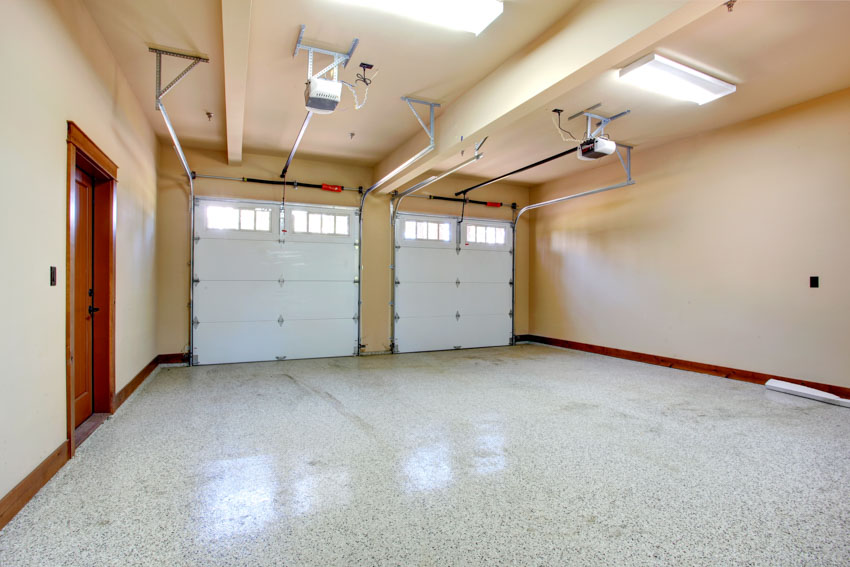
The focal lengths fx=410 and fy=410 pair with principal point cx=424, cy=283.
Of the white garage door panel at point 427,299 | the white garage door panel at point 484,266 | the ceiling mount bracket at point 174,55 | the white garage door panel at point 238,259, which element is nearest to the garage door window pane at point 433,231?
the white garage door panel at point 484,266

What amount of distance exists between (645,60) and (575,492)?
3.17m

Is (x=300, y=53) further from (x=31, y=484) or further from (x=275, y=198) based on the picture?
(x=31, y=484)

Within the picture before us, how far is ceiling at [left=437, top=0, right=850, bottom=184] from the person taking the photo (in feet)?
9.20

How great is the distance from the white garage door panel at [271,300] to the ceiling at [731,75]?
10.1ft

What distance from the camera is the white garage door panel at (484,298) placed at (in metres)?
7.13

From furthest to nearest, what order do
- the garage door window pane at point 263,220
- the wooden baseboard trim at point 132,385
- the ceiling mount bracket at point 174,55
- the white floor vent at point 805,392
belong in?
1. the garage door window pane at point 263,220
2. the white floor vent at point 805,392
3. the wooden baseboard trim at point 132,385
4. the ceiling mount bracket at point 174,55

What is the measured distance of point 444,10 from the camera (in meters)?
2.67

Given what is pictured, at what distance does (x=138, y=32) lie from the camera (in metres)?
→ 2.97

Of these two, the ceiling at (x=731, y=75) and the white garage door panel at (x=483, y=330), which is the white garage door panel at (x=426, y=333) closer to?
the white garage door panel at (x=483, y=330)

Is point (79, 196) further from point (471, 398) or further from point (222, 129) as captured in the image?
point (471, 398)

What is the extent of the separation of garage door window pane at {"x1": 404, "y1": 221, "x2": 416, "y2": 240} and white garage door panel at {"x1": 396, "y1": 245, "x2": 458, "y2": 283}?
17 centimetres

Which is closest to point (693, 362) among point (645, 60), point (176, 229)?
point (645, 60)

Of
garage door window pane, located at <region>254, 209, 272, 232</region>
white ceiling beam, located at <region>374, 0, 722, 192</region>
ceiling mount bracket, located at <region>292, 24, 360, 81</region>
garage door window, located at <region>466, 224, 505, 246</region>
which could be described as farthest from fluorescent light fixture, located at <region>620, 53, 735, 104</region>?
garage door window pane, located at <region>254, 209, 272, 232</region>

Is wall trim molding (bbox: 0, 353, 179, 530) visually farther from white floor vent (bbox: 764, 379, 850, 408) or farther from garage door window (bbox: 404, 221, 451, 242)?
white floor vent (bbox: 764, 379, 850, 408)
